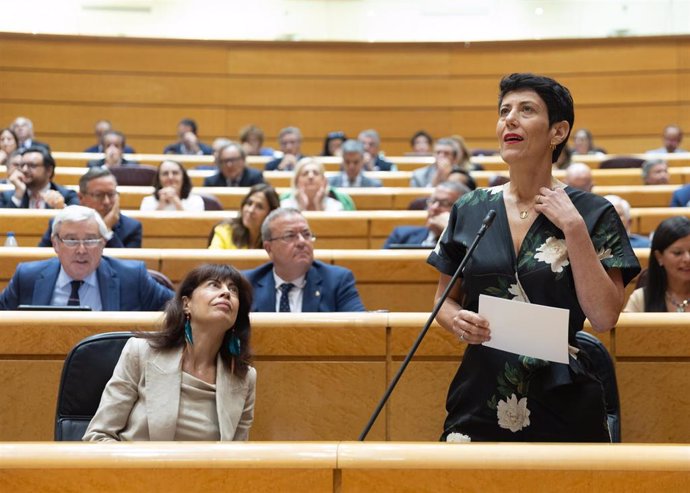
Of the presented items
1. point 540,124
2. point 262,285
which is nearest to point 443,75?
point 262,285

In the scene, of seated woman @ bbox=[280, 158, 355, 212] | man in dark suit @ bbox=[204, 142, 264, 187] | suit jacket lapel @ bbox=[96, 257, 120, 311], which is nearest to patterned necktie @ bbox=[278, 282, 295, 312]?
suit jacket lapel @ bbox=[96, 257, 120, 311]

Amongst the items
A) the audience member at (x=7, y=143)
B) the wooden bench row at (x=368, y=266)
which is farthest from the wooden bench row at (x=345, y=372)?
the audience member at (x=7, y=143)

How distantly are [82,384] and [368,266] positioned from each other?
1652 millimetres

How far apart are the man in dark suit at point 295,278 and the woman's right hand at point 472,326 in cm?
164

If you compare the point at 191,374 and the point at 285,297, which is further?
the point at 285,297

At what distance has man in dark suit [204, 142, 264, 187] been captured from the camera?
6.60 m

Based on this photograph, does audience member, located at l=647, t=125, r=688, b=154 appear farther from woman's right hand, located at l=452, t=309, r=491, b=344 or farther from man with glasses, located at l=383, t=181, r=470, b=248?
woman's right hand, located at l=452, t=309, r=491, b=344

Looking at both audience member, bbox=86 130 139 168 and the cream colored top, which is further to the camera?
audience member, bbox=86 130 139 168

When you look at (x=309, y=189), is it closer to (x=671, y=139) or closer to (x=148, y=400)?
(x=148, y=400)

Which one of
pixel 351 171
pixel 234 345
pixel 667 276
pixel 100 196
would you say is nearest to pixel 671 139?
pixel 351 171

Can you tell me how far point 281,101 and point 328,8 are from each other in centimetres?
113

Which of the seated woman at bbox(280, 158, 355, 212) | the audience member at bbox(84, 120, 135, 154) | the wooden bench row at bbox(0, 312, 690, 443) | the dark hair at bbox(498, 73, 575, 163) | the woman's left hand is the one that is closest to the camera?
the woman's left hand

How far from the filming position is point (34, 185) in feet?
17.1

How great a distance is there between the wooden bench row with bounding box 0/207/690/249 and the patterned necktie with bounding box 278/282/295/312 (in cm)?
128
